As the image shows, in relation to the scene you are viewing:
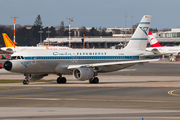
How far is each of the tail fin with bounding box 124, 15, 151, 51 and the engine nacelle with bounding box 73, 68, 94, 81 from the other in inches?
350

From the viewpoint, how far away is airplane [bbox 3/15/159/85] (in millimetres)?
39031

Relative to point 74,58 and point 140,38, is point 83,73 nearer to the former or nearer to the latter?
point 74,58

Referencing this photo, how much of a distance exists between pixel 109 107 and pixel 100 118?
13.0ft

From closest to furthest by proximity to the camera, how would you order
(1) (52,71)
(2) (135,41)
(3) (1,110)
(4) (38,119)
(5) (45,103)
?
(4) (38,119) < (3) (1,110) < (5) (45,103) < (1) (52,71) < (2) (135,41)

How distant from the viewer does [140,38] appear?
46562mm

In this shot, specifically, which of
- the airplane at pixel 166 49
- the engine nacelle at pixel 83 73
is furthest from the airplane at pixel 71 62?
the airplane at pixel 166 49

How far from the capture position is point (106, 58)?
43531mm

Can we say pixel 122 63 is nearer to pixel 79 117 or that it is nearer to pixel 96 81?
pixel 96 81

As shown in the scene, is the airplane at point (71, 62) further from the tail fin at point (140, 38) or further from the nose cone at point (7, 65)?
the tail fin at point (140, 38)

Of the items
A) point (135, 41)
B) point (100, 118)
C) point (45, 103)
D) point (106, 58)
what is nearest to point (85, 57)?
point (106, 58)

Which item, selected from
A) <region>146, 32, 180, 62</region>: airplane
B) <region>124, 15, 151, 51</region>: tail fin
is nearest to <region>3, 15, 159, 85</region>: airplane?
<region>124, 15, 151, 51</region>: tail fin

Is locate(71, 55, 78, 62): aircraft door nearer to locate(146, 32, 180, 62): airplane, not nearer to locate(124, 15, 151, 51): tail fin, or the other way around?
locate(124, 15, 151, 51): tail fin

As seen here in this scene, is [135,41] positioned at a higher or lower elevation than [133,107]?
higher

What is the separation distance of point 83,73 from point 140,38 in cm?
1181
